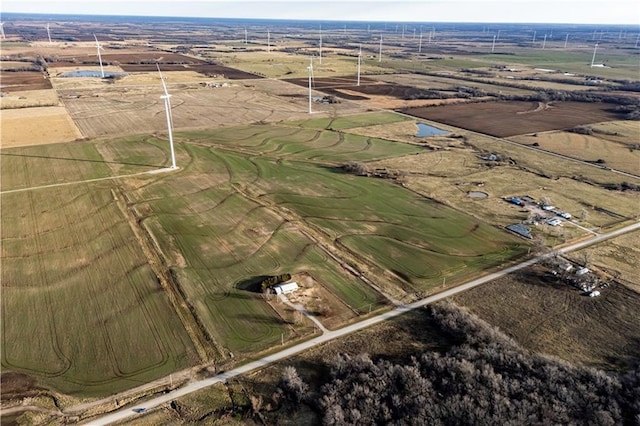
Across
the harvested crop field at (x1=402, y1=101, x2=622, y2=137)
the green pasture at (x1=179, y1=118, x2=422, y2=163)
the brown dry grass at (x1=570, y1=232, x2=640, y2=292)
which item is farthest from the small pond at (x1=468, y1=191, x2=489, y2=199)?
the harvested crop field at (x1=402, y1=101, x2=622, y2=137)

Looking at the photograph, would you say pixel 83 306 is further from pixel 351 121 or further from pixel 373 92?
pixel 373 92

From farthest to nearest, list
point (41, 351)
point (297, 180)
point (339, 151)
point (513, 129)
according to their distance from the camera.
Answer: point (513, 129)
point (339, 151)
point (297, 180)
point (41, 351)

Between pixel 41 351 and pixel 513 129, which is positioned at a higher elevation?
pixel 513 129

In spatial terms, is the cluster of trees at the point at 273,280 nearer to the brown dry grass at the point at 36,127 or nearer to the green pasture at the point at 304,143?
the green pasture at the point at 304,143

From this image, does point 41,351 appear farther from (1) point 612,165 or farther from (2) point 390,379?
(1) point 612,165

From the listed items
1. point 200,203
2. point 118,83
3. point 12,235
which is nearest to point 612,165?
point 200,203

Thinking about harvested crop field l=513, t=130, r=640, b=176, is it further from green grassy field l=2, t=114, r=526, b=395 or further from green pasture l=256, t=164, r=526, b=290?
green pasture l=256, t=164, r=526, b=290
